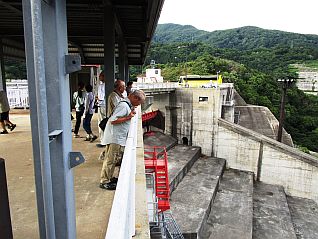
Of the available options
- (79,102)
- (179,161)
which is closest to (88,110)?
(79,102)

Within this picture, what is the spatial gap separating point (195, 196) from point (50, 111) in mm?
13023

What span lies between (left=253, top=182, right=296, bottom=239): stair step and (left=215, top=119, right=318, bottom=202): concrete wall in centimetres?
98

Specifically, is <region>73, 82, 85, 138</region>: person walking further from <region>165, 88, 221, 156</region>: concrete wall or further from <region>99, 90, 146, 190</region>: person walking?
<region>165, 88, 221, 156</region>: concrete wall

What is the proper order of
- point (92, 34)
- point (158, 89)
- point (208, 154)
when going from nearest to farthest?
point (92, 34), point (158, 89), point (208, 154)

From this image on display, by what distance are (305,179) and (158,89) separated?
12554mm

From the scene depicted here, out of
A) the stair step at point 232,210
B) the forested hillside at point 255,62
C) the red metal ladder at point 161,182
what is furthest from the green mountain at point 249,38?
the red metal ladder at point 161,182

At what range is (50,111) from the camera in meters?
1.40

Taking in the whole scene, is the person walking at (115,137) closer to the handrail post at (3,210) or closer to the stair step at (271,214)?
the handrail post at (3,210)

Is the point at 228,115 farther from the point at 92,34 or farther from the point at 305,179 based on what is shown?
the point at 92,34

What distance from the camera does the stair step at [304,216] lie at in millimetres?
13383

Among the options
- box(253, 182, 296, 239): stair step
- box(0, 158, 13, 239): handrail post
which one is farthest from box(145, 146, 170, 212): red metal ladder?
box(0, 158, 13, 239): handrail post

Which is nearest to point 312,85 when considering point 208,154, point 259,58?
Result: point 259,58

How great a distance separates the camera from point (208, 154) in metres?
21.1

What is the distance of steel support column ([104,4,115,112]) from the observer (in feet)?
15.8
